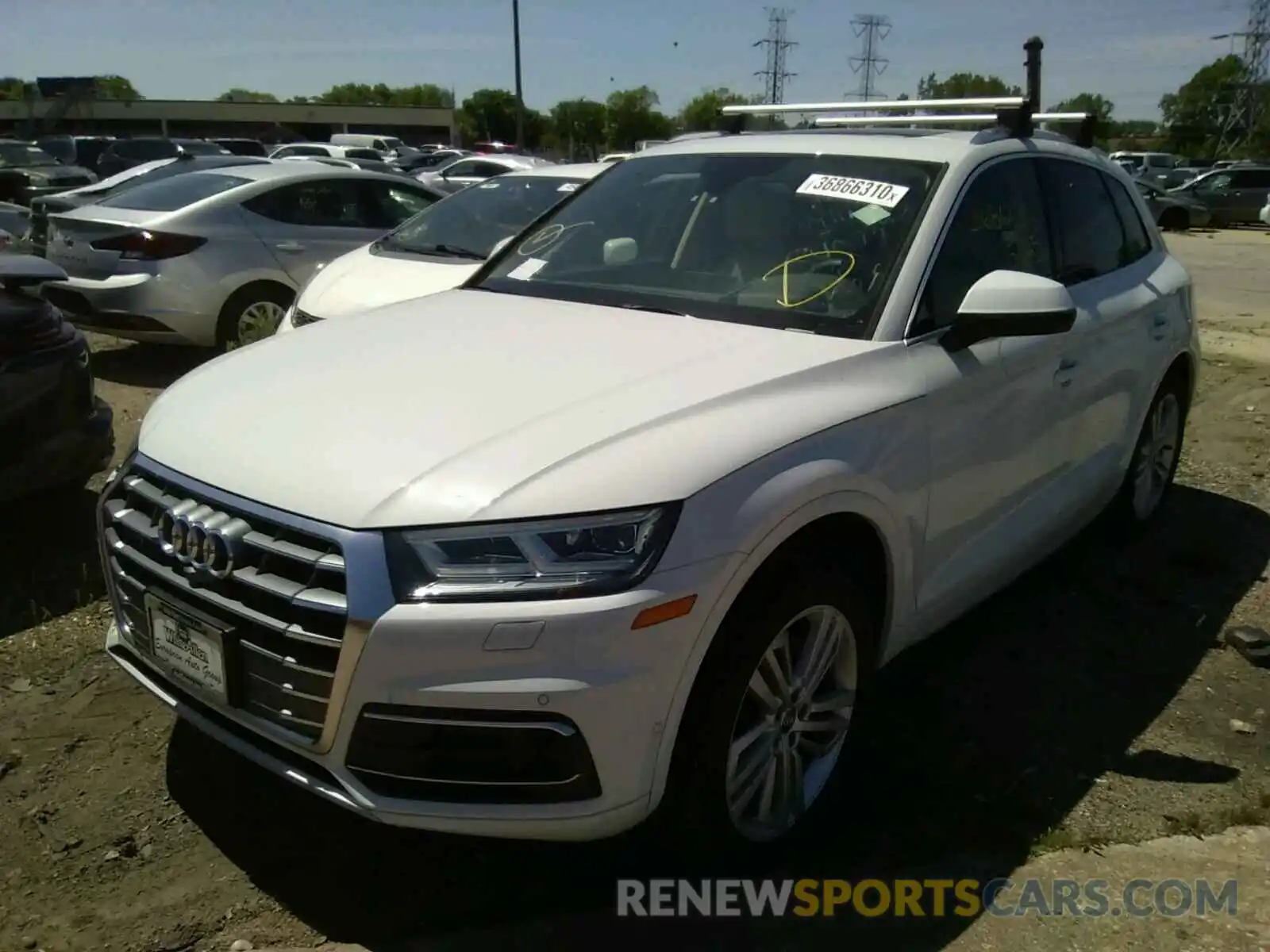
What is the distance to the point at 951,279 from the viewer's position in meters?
3.38

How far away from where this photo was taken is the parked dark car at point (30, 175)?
575 inches

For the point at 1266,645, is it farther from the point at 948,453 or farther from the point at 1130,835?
the point at 948,453

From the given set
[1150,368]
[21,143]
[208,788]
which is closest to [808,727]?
[208,788]

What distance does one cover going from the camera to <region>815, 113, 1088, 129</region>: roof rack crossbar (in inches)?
165

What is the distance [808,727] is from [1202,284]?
15464 millimetres

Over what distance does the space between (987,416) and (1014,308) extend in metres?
0.35

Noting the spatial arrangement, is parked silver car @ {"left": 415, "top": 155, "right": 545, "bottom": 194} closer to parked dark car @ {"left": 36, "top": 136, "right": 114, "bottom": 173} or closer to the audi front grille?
parked dark car @ {"left": 36, "top": 136, "right": 114, "bottom": 173}

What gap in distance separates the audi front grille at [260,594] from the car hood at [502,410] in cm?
7

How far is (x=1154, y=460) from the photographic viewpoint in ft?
16.7

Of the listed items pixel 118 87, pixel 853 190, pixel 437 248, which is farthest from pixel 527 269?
pixel 118 87

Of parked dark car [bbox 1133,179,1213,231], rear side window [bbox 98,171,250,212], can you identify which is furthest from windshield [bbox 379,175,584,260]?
parked dark car [bbox 1133,179,1213,231]

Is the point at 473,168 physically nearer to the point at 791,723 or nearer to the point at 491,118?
the point at 791,723

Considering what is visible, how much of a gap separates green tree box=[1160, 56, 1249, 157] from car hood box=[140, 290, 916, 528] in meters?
75.2

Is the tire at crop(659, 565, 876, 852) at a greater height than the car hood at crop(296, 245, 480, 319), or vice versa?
the car hood at crop(296, 245, 480, 319)
